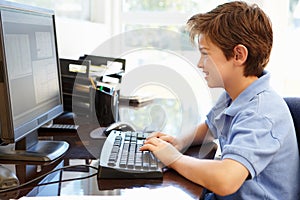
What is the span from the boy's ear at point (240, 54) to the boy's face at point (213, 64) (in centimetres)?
3

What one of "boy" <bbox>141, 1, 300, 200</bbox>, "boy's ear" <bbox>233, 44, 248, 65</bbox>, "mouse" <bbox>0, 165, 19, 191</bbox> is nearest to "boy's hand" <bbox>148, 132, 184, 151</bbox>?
"boy" <bbox>141, 1, 300, 200</bbox>

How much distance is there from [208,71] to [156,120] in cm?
50

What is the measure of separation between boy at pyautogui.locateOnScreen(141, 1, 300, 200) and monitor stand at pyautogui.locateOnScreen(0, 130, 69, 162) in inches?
10.7

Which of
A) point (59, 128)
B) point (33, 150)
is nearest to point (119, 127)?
point (59, 128)

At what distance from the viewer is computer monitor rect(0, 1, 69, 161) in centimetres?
90

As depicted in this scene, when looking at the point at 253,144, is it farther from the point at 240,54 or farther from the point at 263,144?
the point at 240,54

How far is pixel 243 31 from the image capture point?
1.09m

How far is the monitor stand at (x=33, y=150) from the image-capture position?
106cm

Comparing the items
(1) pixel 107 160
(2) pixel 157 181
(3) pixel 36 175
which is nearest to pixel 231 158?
(2) pixel 157 181

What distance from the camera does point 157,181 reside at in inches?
36.7

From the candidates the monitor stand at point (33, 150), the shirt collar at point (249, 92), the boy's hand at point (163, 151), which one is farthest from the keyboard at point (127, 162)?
the shirt collar at point (249, 92)

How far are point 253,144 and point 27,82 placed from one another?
61cm

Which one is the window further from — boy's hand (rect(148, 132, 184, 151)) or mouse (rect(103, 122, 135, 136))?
boy's hand (rect(148, 132, 184, 151))

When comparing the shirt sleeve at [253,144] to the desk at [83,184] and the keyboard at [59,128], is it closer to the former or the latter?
the desk at [83,184]
